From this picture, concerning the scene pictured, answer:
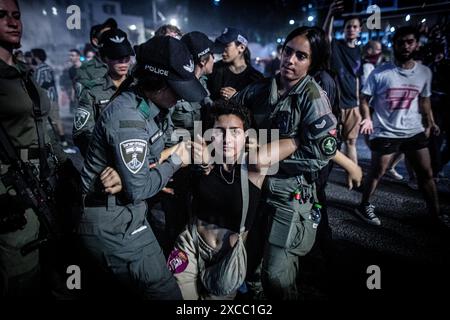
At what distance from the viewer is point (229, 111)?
2.34 metres

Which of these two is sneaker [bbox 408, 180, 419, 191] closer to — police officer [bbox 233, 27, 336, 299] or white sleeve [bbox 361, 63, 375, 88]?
white sleeve [bbox 361, 63, 375, 88]

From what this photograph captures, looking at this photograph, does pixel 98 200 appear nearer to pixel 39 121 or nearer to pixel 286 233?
pixel 39 121

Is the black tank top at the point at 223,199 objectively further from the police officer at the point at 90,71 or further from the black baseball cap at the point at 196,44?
the police officer at the point at 90,71

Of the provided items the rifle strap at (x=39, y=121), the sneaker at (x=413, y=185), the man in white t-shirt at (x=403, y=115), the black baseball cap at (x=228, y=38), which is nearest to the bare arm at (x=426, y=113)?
the man in white t-shirt at (x=403, y=115)

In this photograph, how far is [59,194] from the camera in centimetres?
245

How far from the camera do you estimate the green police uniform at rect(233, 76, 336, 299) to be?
2098mm

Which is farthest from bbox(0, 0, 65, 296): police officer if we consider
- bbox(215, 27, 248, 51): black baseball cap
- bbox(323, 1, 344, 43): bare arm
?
bbox(323, 1, 344, 43): bare arm

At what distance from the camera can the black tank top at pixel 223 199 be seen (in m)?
2.28

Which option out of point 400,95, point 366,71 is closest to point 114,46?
point 400,95

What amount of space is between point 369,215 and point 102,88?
4016 millimetres

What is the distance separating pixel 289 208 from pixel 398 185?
4.11m

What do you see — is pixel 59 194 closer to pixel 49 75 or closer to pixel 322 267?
pixel 322 267

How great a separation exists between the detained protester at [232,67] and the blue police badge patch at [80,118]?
1.60m
